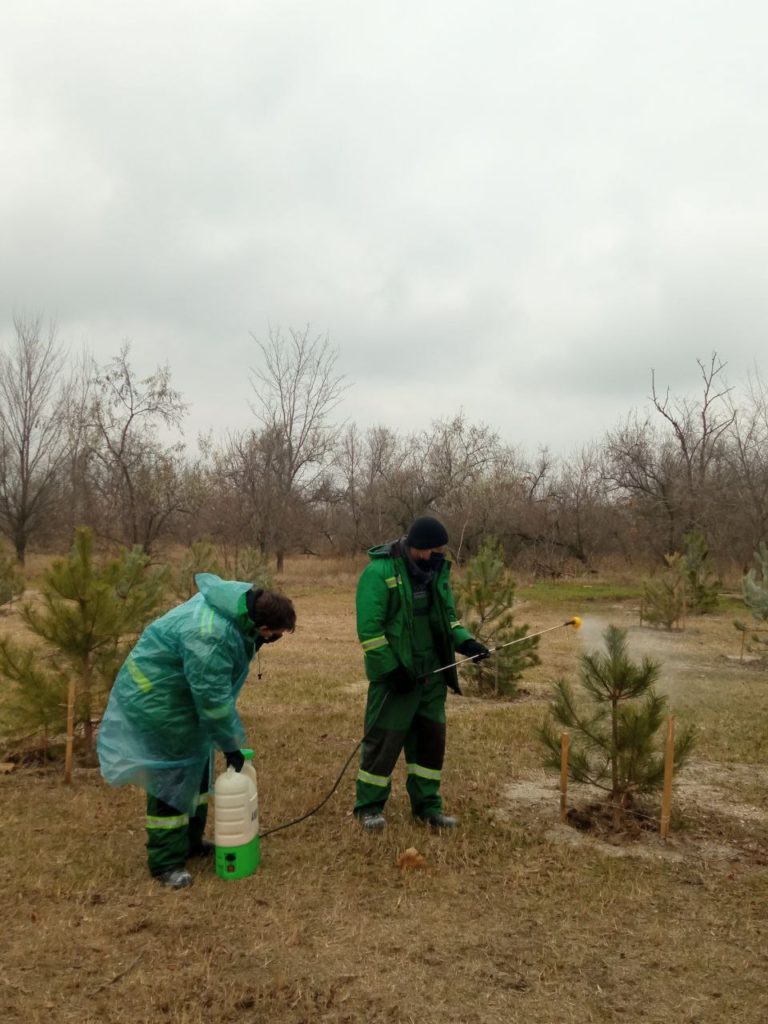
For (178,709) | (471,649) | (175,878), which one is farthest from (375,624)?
(175,878)

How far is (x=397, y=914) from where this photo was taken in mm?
3850

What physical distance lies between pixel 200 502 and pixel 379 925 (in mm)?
29695

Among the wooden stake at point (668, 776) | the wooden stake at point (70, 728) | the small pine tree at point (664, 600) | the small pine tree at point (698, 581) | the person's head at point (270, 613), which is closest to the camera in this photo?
the person's head at point (270, 613)

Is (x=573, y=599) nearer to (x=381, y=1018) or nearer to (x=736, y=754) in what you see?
(x=736, y=754)

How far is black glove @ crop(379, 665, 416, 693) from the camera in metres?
4.84

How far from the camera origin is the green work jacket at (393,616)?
15.8ft

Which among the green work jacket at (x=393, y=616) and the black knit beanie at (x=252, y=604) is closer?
the black knit beanie at (x=252, y=604)

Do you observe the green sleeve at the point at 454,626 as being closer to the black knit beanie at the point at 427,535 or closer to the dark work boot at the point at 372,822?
the black knit beanie at the point at 427,535

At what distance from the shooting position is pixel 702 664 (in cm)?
1259

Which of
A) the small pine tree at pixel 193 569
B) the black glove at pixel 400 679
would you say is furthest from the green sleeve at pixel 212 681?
the small pine tree at pixel 193 569

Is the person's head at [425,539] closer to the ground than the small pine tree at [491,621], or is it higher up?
higher up

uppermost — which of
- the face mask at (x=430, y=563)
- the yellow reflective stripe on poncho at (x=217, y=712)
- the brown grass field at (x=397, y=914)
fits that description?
the face mask at (x=430, y=563)

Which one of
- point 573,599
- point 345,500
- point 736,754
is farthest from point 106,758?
point 345,500

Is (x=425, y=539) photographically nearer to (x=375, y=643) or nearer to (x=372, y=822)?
(x=375, y=643)
